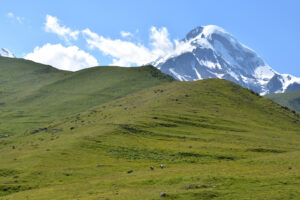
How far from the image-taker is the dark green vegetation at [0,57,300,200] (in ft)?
178

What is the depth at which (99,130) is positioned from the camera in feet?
367

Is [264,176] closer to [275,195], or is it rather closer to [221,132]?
[275,195]

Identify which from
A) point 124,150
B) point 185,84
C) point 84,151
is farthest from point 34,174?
point 185,84

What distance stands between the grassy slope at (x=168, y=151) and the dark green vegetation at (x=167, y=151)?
166mm

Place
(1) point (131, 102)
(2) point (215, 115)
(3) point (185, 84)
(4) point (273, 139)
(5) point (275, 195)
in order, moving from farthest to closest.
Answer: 1. (3) point (185, 84)
2. (1) point (131, 102)
3. (2) point (215, 115)
4. (4) point (273, 139)
5. (5) point (275, 195)

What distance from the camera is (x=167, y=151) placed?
95.9 metres

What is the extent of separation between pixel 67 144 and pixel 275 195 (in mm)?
58858

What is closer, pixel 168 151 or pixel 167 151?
pixel 168 151

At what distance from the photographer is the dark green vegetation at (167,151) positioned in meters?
54.3

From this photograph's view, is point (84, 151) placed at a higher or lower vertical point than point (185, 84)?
lower

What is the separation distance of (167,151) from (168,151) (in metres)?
0.27

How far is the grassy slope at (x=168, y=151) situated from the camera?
54.3 meters

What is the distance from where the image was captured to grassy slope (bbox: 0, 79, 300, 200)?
54312 millimetres

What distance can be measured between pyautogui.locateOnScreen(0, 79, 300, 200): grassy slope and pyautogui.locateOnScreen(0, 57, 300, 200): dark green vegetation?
17 cm
